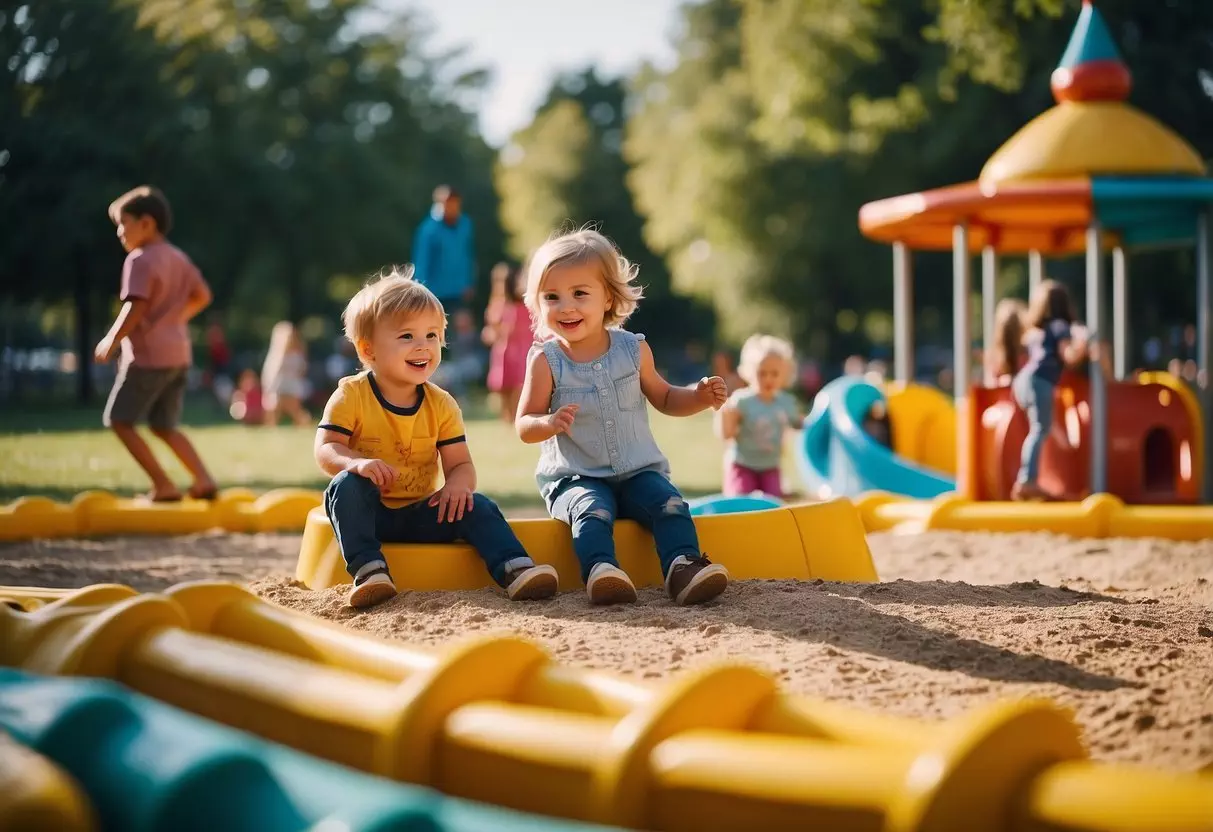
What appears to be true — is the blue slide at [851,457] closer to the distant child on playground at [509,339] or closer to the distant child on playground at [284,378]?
the distant child on playground at [509,339]

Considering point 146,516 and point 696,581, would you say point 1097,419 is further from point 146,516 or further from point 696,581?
point 146,516

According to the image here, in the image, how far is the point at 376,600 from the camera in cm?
388

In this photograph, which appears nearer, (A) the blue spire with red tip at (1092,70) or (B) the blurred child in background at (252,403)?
(A) the blue spire with red tip at (1092,70)

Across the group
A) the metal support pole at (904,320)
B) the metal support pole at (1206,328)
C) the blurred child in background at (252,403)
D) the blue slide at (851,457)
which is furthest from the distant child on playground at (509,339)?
the blurred child in background at (252,403)

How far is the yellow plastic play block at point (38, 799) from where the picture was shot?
1.98 metres

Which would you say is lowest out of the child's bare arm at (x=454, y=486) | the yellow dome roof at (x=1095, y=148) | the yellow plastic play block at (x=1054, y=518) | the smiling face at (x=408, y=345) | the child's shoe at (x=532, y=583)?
the yellow plastic play block at (x=1054, y=518)

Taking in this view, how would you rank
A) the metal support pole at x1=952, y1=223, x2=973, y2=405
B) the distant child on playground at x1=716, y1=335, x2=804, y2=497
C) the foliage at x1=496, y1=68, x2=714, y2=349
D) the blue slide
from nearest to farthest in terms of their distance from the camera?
the distant child on playground at x1=716, y1=335, x2=804, y2=497 → the metal support pole at x1=952, y1=223, x2=973, y2=405 → the blue slide → the foliage at x1=496, y1=68, x2=714, y2=349

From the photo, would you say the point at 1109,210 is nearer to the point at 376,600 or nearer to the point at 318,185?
the point at 376,600

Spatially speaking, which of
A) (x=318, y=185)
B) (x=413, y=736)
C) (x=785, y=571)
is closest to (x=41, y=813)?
(x=413, y=736)

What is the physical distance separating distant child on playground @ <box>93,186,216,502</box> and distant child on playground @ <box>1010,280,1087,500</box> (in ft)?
16.4

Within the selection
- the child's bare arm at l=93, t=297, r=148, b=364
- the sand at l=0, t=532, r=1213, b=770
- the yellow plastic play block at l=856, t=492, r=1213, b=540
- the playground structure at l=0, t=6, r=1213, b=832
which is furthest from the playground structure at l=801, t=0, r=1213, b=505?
the playground structure at l=0, t=6, r=1213, b=832

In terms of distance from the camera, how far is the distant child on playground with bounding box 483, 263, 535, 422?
1300 centimetres

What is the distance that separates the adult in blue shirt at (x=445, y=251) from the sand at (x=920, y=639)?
645 cm

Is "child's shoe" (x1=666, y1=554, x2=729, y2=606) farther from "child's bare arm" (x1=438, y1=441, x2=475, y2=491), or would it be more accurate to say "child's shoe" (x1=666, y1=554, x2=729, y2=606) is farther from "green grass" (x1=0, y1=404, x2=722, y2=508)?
"green grass" (x1=0, y1=404, x2=722, y2=508)
